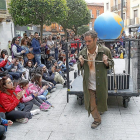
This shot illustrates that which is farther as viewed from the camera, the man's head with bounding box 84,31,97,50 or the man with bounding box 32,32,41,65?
the man with bounding box 32,32,41,65

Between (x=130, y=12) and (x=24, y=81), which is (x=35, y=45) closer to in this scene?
(x=24, y=81)

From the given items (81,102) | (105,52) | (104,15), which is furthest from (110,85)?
(104,15)

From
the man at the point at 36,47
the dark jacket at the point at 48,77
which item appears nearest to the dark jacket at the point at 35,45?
the man at the point at 36,47

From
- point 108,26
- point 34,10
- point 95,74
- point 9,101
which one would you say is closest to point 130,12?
point 34,10

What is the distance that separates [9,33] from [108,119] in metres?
17.7

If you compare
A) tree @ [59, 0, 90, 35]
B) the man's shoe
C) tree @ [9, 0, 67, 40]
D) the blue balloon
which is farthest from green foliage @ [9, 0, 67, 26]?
tree @ [59, 0, 90, 35]

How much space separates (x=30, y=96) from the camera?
5.20 m

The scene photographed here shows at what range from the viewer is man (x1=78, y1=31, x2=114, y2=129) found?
403 cm

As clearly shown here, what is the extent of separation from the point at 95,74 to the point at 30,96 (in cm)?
189

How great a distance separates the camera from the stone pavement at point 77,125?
3.90 metres

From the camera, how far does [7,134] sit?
4016 mm

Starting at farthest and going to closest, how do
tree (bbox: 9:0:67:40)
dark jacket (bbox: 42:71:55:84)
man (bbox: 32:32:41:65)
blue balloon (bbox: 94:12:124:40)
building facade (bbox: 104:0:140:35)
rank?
building facade (bbox: 104:0:140:35) < tree (bbox: 9:0:67:40) < man (bbox: 32:32:41:65) < dark jacket (bbox: 42:71:55:84) < blue balloon (bbox: 94:12:124:40)

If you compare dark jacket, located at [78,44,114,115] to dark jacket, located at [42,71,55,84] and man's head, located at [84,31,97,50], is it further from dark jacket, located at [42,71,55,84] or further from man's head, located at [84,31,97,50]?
dark jacket, located at [42,71,55,84]

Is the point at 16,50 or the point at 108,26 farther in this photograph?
the point at 16,50
